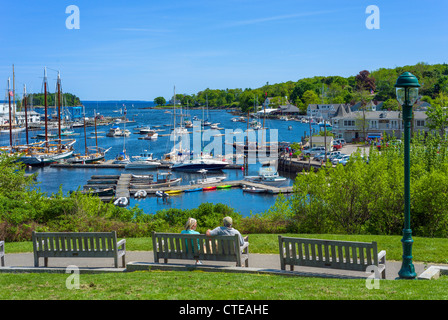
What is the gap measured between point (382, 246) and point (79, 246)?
7.91 meters

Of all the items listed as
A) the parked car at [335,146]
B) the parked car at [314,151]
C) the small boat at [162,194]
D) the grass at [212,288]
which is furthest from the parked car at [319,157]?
the grass at [212,288]

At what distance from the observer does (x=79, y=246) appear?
37.5 ft

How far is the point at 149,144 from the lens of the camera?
401 ft

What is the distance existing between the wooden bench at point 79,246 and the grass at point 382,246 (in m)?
2.66

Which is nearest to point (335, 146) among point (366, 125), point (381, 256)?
point (366, 125)

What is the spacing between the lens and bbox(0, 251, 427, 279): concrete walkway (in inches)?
405

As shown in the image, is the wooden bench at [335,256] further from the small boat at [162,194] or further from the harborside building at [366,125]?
the harborside building at [366,125]

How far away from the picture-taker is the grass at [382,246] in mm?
12241

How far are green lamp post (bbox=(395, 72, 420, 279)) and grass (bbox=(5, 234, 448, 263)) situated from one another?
7.82 feet

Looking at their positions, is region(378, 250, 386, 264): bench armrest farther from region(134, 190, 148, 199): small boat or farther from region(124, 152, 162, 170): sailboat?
region(124, 152, 162, 170): sailboat
